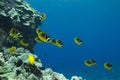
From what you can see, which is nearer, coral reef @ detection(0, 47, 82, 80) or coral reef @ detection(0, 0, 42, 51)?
coral reef @ detection(0, 47, 82, 80)

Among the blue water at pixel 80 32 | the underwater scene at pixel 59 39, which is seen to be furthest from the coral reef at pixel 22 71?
the blue water at pixel 80 32

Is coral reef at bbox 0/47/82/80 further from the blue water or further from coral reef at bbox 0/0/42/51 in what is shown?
the blue water

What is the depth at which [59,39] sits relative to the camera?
1017 centimetres

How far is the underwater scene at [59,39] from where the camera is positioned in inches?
397

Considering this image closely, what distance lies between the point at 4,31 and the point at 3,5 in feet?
4.09

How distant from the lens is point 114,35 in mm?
165000

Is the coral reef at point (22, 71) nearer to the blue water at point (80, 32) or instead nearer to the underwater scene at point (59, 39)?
the underwater scene at point (59, 39)

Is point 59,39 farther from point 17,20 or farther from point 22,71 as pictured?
point 17,20

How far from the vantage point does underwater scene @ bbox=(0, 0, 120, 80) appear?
33.1ft

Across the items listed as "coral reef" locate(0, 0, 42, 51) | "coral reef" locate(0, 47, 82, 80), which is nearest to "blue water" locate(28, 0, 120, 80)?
"coral reef" locate(0, 0, 42, 51)

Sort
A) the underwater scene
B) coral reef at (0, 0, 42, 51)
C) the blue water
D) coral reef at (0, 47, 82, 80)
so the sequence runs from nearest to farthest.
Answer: coral reef at (0, 47, 82, 80)
the underwater scene
coral reef at (0, 0, 42, 51)
the blue water

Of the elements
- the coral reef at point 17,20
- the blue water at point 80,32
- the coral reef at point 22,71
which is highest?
the blue water at point 80,32

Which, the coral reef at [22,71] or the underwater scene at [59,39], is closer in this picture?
the coral reef at [22,71]

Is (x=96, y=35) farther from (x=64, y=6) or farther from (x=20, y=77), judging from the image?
(x=20, y=77)
